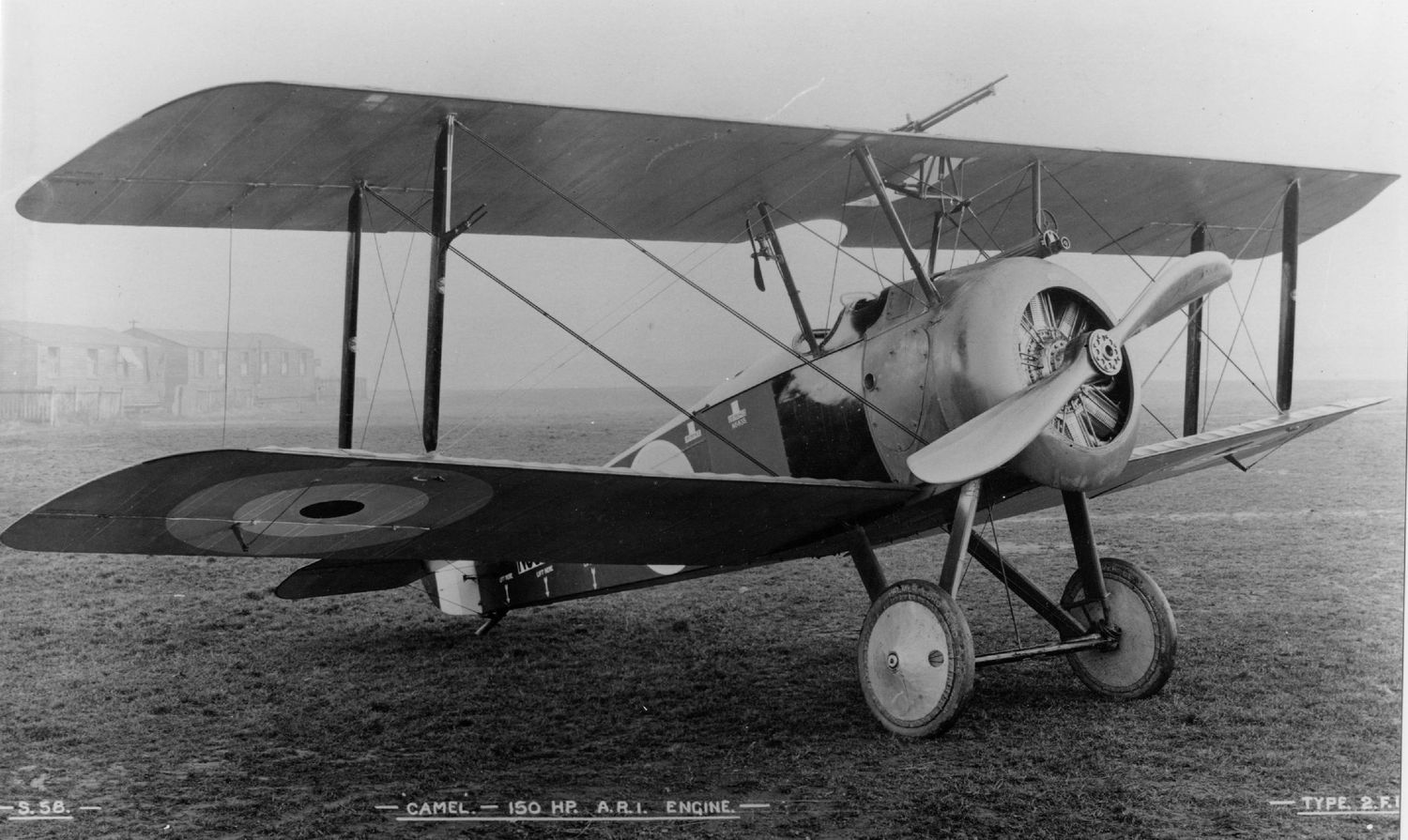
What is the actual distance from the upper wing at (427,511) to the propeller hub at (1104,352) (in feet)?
3.13

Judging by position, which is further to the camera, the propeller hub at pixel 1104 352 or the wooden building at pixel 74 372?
the wooden building at pixel 74 372

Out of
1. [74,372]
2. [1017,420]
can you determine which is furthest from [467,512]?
[74,372]

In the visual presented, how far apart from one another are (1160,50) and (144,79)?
18.3 feet

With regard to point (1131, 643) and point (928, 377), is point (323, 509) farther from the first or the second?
point (1131, 643)

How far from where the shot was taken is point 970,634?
4.11 m

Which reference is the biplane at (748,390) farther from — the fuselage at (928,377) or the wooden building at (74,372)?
the wooden building at (74,372)

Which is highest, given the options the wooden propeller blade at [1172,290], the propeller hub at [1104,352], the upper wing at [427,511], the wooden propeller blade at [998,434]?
the wooden propeller blade at [1172,290]

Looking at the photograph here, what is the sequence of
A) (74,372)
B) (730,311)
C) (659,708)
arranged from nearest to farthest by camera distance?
1. (730,311)
2. (659,708)
3. (74,372)

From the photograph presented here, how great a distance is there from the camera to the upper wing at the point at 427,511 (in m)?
3.24

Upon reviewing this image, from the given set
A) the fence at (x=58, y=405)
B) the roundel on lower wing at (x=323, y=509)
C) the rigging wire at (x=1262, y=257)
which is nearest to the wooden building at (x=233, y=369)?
the fence at (x=58, y=405)

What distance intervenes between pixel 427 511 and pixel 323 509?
1.21ft

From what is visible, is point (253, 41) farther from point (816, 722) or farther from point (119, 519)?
point (816, 722)

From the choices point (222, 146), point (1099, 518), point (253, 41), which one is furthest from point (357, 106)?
Result: point (1099, 518)

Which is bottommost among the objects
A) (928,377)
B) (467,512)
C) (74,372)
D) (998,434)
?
(467,512)
